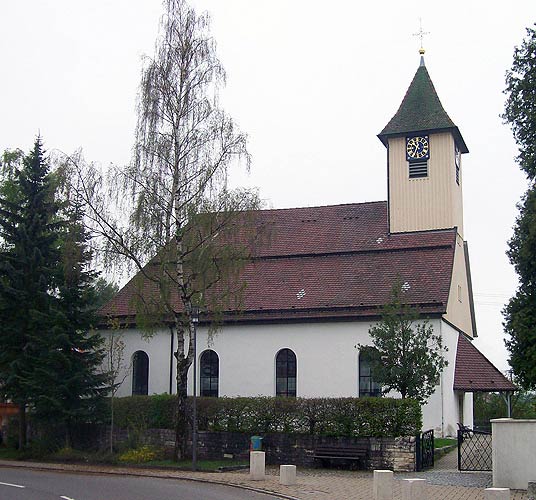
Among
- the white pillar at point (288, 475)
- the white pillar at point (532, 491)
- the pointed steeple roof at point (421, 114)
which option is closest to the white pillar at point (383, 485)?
the white pillar at point (532, 491)

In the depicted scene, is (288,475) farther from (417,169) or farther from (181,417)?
(417,169)

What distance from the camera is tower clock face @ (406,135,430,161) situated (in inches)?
1451

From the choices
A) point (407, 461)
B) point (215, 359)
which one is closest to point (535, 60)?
point (407, 461)

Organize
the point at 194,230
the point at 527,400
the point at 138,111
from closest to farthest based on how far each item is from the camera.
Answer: the point at 194,230
the point at 138,111
the point at 527,400

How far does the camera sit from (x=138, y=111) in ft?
91.6

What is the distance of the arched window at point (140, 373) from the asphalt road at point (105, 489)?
12930mm

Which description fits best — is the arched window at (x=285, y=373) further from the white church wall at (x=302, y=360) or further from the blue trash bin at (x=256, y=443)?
the blue trash bin at (x=256, y=443)

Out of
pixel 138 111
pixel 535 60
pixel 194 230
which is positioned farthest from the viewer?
pixel 138 111

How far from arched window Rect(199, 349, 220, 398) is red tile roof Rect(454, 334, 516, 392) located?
1010 centimetres

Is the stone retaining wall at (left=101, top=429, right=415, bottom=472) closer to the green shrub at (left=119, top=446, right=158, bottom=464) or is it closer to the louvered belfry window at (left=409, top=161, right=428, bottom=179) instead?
the green shrub at (left=119, top=446, right=158, bottom=464)

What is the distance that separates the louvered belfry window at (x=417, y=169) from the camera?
120ft

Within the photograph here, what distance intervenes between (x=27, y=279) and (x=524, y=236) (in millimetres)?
18331

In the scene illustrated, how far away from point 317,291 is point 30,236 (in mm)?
11875

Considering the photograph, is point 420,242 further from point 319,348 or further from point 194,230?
point 194,230
